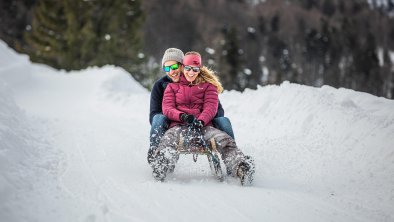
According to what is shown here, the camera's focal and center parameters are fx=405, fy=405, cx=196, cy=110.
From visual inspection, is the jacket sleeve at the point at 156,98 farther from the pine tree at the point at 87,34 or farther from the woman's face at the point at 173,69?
the pine tree at the point at 87,34

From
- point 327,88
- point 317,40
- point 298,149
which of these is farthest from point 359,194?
point 317,40

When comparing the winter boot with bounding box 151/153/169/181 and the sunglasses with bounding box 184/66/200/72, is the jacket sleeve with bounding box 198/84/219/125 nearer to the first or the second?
the sunglasses with bounding box 184/66/200/72

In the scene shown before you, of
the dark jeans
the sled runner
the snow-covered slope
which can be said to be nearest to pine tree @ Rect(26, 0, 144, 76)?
the snow-covered slope

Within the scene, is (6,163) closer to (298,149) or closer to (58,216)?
(58,216)


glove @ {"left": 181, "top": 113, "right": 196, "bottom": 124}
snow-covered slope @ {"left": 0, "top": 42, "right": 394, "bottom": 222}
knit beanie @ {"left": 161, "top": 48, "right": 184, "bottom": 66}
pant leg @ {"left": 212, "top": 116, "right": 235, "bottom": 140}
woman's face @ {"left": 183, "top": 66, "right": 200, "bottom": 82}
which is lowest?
snow-covered slope @ {"left": 0, "top": 42, "right": 394, "bottom": 222}

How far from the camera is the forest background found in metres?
31.5

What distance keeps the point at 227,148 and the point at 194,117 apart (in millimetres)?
584

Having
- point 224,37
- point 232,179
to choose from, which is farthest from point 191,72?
point 224,37

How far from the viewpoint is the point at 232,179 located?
5.26m

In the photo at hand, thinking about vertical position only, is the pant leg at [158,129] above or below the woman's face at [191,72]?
below

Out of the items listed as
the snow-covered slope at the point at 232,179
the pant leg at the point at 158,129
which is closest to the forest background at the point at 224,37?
the snow-covered slope at the point at 232,179

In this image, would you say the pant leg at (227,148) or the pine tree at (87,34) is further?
the pine tree at (87,34)

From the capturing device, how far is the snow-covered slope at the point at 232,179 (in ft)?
12.8

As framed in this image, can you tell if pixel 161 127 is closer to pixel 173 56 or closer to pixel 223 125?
pixel 223 125
